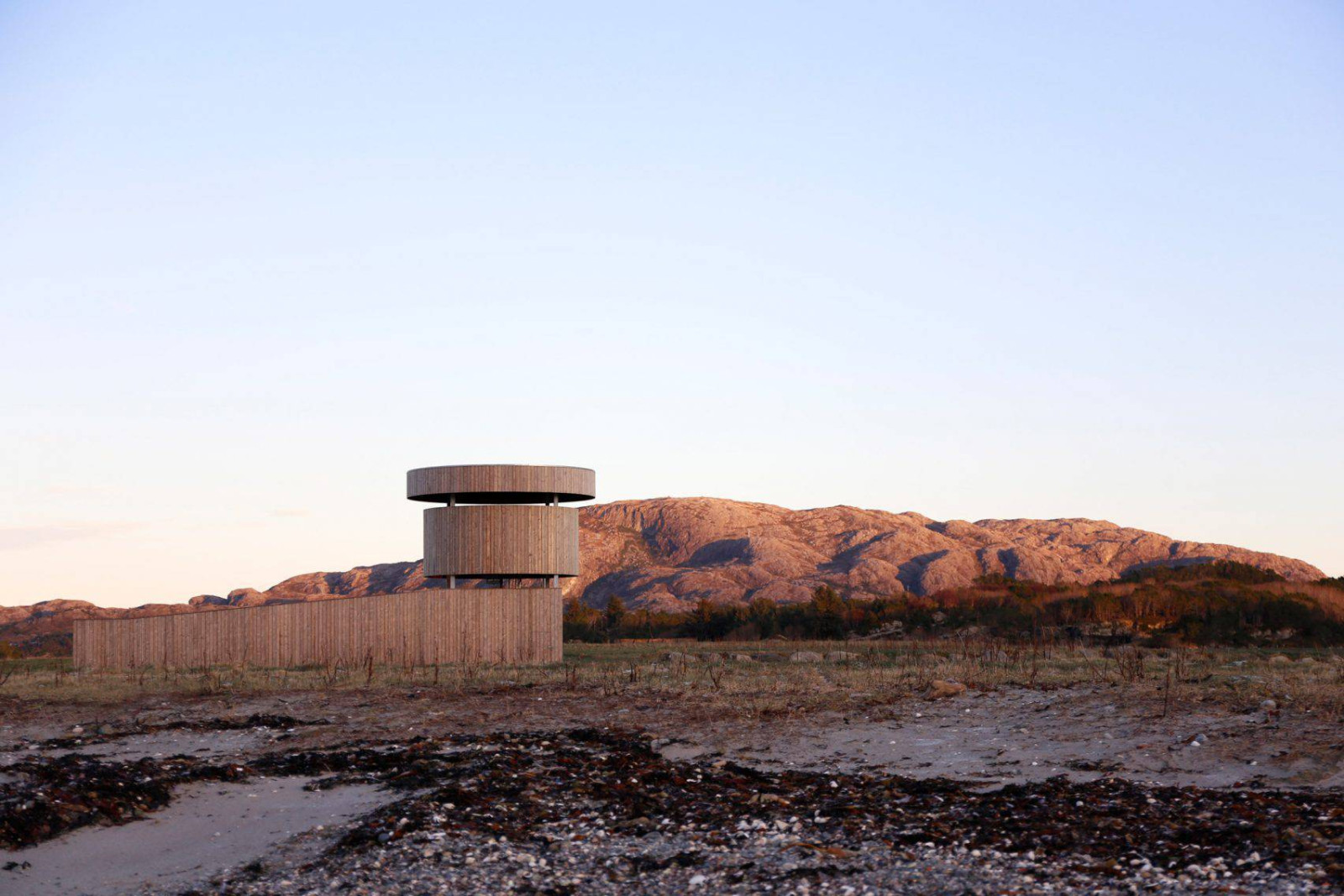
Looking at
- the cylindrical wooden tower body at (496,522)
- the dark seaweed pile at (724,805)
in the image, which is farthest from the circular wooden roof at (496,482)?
the dark seaweed pile at (724,805)

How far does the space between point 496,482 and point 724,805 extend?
56.8 ft

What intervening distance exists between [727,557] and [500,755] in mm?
91139

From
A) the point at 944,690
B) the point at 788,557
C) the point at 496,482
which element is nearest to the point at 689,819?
the point at 944,690

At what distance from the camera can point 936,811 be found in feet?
32.2

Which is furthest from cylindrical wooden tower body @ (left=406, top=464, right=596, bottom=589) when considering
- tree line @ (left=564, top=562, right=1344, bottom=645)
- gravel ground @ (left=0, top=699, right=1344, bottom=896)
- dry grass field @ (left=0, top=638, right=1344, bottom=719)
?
tree line @ (left=564, top=562, right=1344, bottom=645)

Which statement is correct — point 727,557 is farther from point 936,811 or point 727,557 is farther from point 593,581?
point 936,811

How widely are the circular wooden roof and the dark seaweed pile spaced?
46.5 ft

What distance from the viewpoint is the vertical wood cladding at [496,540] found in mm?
27047

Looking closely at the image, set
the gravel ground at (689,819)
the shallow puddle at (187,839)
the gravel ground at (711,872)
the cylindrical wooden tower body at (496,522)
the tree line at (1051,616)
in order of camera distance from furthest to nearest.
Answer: the tree line at (1051,616), the cylindrical wooden tower body at (496,522), the shallow puddle at (187,839), the gravel ground at (689,819), the gravel ground at (711,872)

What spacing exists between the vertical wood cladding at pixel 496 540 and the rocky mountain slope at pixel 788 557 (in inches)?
2119

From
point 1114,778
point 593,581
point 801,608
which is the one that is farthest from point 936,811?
point 593,581

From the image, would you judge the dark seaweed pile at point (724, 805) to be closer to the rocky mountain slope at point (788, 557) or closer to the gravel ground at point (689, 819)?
the gravel ground at point (689, 819)

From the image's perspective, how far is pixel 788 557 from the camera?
100375mm

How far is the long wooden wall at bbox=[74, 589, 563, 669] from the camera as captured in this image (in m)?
25.4
